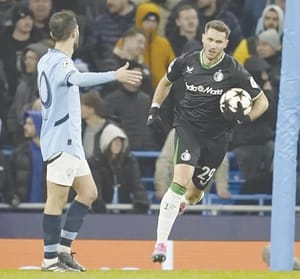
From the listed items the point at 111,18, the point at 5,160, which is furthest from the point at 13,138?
the point at 111,18

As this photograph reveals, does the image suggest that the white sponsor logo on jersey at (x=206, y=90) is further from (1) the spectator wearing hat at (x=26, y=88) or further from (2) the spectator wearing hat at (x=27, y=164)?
(1) the spectator wearing hat at (x=26, y=88)

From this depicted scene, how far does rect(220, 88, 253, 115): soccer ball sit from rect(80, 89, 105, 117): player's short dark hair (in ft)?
9.90

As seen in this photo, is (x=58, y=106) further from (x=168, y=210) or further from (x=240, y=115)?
(x=240, y=115)

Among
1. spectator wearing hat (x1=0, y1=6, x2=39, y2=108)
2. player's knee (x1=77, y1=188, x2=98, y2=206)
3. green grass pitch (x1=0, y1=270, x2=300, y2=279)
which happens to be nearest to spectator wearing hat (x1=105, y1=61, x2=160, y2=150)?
spectator wearing hat (x1=0, y1=6, x2=39, y2=108)

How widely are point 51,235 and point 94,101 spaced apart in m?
3.81

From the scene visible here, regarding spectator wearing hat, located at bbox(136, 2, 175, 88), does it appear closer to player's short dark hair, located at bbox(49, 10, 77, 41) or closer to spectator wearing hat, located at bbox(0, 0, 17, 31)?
spectator wearing hat, located at bbox(0, 0, 17, 31)

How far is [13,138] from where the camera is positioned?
15.4 meters

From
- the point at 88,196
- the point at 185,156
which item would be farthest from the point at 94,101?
the point at 88,196

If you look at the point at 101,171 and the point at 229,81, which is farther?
the point at 101,171

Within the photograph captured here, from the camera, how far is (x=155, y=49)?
16.1m

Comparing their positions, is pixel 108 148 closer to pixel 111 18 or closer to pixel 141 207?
pixel 141 207

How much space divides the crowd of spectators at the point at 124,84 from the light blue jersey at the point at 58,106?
3.60m

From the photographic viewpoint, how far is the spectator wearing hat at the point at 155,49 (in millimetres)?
16078

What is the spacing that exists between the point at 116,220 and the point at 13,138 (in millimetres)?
1549
